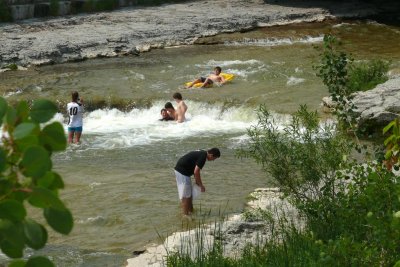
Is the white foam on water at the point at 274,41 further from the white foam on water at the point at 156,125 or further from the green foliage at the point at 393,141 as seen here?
the green foliage at the point at 393,141

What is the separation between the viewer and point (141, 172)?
41.8ft

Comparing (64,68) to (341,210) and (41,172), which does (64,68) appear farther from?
(41,172)

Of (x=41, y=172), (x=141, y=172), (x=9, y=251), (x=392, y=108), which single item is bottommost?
(x=141, y=172)

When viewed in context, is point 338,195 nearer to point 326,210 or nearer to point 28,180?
point 326,210

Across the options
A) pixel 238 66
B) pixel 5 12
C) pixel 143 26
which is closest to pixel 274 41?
pixel 238 66

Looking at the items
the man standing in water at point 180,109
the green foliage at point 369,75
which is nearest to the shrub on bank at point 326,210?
the man standing in water at point 180,109

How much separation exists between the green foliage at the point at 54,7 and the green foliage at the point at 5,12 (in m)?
1.32

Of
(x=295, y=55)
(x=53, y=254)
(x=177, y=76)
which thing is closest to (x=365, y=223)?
(x=53, y=254)

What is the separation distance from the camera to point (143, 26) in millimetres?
24250

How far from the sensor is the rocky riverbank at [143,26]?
71.4 ft

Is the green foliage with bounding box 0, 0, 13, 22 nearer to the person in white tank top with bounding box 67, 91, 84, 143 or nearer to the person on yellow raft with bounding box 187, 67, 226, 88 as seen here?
the person on yellow raft with bounding box 187, 67, 226, 88

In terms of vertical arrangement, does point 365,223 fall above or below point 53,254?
above

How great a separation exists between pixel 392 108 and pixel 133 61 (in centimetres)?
915

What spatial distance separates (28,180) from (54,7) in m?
23.9
